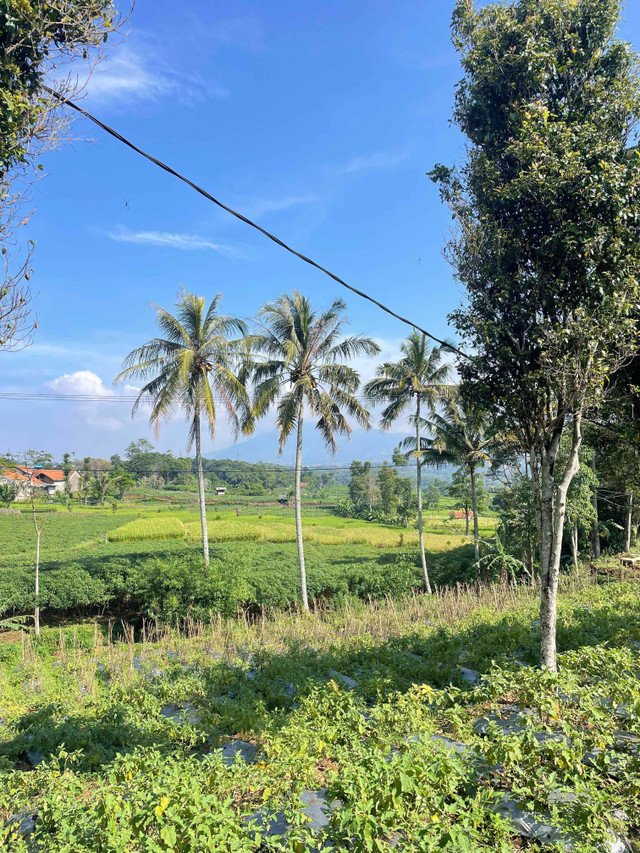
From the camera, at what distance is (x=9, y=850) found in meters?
3.26

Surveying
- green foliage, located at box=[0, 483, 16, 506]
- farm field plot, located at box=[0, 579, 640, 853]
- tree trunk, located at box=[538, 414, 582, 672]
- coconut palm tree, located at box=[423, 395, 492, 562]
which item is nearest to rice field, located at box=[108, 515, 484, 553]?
coconut palm tree, located at box=[423, 395, 492, 562]

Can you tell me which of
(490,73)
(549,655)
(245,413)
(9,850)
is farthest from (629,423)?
(245,413)

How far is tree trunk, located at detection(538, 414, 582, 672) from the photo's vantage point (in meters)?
5.87

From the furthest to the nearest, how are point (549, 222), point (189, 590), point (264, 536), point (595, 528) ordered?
point (264, 536) → point (595, 528) → point (189, 590) → point (549, 222)

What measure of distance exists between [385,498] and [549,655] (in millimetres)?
51617

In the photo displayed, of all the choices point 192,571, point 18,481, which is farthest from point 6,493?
point 192,571

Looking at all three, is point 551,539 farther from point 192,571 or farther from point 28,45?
point 192,571

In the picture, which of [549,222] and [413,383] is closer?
[549,222]

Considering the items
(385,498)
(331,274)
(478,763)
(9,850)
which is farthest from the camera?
(385,498)

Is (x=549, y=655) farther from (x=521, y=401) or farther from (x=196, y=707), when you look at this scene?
(x=196, y=707)

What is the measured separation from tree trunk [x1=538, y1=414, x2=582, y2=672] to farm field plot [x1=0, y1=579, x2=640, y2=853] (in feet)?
1.18

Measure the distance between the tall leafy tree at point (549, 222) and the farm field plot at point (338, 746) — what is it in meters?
1.52

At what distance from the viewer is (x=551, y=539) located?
5.98 m

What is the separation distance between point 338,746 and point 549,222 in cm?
607
